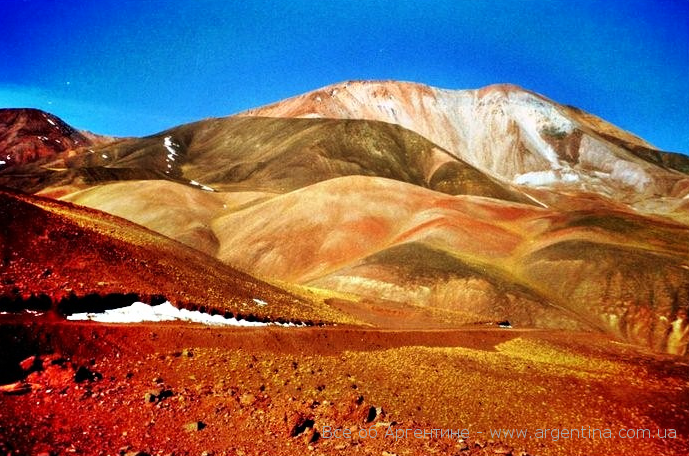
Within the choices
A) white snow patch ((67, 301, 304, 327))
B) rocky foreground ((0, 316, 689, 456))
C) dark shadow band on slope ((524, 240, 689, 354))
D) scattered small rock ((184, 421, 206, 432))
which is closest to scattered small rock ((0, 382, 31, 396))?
rocky foreground ((0, 316, 689, 456))

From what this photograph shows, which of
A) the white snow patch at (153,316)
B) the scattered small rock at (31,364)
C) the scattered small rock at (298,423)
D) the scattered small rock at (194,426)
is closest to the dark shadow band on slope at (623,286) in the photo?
the white snow patch at (153,316)

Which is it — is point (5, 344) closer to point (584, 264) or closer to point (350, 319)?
point (350, 319)

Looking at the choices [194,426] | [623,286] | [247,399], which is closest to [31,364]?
[194,426]

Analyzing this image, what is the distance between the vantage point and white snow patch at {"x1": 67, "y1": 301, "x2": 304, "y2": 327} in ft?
56.6

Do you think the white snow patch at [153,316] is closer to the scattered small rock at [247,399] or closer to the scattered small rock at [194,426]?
the scattered small rock at [247,399]

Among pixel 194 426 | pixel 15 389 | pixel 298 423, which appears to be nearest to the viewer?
pixel 15 389

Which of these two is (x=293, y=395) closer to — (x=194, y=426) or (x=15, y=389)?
(x=194, y=426)

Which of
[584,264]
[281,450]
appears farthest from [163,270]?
[584,264]

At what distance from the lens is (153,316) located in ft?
62.1

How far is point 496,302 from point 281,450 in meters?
45.8

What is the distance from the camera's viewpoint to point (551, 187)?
197 metres

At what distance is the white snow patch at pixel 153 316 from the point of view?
1727 cm

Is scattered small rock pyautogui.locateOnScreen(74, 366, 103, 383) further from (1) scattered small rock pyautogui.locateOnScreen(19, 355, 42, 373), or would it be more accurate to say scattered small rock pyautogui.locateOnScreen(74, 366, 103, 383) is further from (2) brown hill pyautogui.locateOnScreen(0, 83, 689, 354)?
(2) brown hill pyautogui.locateOnScreen(0, 83, 689, 354)

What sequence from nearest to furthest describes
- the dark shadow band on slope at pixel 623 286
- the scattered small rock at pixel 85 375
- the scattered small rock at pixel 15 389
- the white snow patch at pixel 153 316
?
the scattered small rock at pixel 15 389, the scattered small rock at pixel 85 375, the white snow patch at pixel 153 316, the dark shadow band on slope at pixel 623 286
